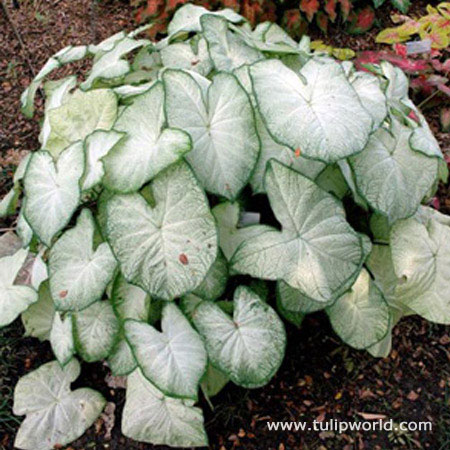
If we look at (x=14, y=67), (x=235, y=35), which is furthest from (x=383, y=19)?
(x=14, y=67)

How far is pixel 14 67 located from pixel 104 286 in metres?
1.99

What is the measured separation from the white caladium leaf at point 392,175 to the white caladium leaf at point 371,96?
7 centimetres

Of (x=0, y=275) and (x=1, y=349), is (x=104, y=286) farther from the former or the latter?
(x=1, y=349)

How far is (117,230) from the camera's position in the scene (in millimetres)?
1469

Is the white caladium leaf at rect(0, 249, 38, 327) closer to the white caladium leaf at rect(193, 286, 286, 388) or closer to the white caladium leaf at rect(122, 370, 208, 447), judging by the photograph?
the white caladium leaf at rect(122, 370, 208, 447)

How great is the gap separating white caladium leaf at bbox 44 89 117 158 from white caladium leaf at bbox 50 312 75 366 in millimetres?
534

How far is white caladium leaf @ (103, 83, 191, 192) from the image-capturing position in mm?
1474

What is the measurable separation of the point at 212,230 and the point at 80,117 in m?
0.63

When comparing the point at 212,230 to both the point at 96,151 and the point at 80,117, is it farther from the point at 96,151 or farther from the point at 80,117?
the point at 80,117

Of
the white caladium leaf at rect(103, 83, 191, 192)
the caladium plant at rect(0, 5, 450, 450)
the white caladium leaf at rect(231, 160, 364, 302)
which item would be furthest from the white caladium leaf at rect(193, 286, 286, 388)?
the white caladium leaf at rect(103, 83, 191, 192)

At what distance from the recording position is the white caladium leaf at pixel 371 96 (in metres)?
1.65

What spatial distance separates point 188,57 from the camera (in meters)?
1.94

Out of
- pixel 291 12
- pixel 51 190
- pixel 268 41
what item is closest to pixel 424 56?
pixel 291 12

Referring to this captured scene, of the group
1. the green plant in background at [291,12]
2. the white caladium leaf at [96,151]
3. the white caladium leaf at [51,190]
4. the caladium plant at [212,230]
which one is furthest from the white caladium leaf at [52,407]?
the green plant in background at [291,12]
